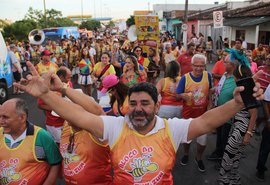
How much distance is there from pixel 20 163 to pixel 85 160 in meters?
0.53

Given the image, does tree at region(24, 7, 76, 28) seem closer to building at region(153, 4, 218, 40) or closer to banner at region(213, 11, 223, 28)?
building at region(153, 4, 218, 40)

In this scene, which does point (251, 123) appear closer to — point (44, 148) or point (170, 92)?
point (170, 92)

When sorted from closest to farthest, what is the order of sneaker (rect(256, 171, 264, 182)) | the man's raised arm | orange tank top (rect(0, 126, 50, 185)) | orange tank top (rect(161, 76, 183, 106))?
the man's raised arm < orange tank top (rect(0, 126, 50, 185)) < sneaker (rect(256, 171, 264, 182)) < orange tank top (rect(161, 76, 183, 106))

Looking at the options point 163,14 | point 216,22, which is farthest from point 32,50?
point 163,14

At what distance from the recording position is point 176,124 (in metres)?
2.18

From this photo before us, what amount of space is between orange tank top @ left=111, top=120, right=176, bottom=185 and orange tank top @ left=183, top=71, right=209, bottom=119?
7.83 ft

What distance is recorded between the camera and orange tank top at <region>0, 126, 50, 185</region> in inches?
94.8

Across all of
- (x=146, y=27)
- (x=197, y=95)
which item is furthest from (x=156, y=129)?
(x=146, y=27)

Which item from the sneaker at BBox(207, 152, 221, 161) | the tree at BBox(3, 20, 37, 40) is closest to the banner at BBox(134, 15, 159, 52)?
the sneaker at BBox(207, 152, 221, 161)

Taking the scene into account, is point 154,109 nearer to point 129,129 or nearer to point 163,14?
point 129,129

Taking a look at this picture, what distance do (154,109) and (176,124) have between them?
0.65 feet

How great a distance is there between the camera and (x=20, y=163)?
7.89 feet

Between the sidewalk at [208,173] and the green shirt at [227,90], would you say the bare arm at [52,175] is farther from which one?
the green shirt at [227,90]

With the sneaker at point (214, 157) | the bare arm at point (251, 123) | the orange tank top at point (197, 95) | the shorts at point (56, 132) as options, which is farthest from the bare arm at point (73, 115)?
the sneaker at point (214, 157)
